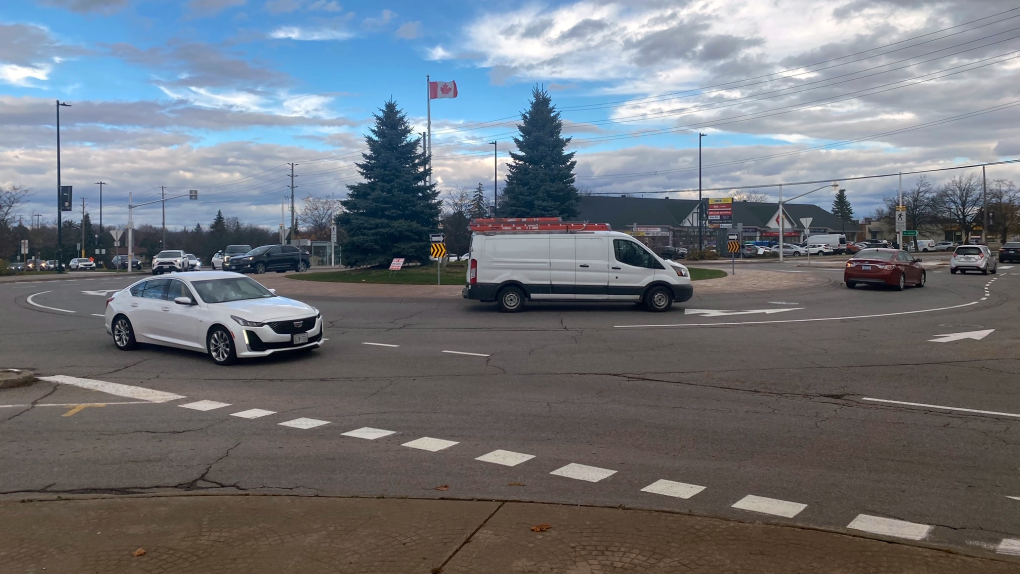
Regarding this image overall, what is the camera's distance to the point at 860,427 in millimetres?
7770

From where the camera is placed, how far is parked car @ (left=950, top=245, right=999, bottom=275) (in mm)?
35281

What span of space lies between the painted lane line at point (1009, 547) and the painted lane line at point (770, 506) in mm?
1160

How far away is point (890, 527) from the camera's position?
495 centimetres

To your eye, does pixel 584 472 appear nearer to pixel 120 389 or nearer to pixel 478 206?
pixel 120 389

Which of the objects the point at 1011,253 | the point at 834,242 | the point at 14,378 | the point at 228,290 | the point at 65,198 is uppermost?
the point at 65,198

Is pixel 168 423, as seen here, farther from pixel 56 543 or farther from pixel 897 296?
pixel 897 296

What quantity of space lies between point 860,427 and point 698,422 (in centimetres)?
162

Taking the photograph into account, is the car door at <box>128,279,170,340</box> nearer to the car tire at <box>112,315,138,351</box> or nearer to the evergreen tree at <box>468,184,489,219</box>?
the car tire at <box>112,315,138,351</box>

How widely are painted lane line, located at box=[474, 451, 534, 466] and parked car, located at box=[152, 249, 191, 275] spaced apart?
127 feet

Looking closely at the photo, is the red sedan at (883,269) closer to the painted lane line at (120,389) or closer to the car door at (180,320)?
the car door at (180,320)

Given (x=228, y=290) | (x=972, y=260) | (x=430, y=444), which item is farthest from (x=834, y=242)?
(x=430, y=444)

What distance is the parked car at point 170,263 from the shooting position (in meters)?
41.8

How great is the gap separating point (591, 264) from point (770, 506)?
1420cm

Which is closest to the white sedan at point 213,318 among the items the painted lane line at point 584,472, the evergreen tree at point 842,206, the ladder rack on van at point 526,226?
the painted lane line at point 584,472
